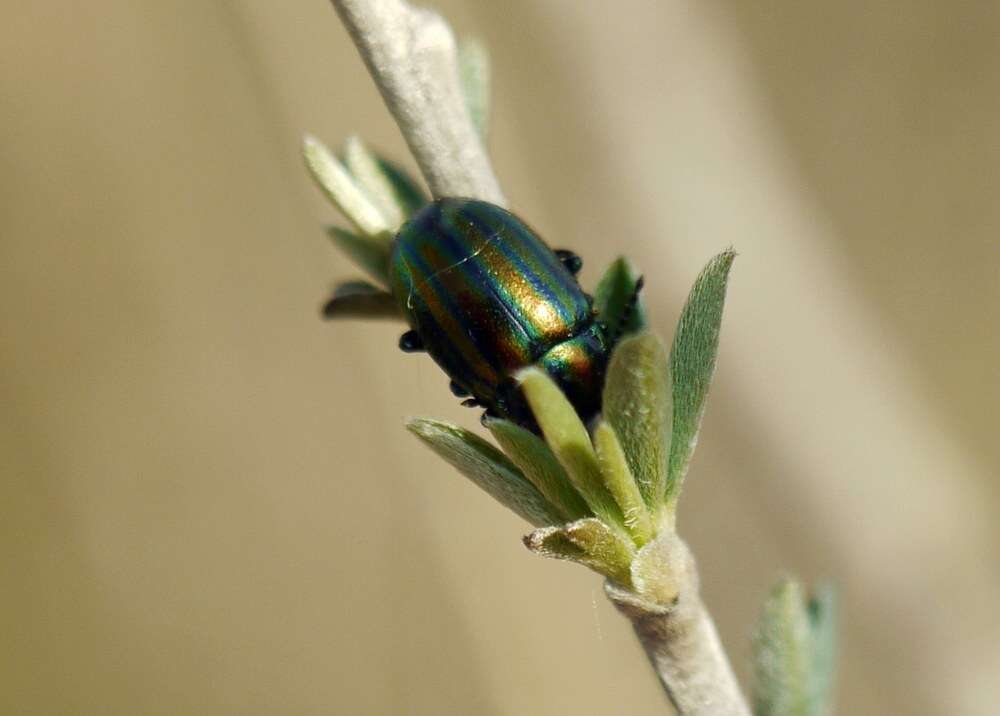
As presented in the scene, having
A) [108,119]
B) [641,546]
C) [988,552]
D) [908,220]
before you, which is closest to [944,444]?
[988,552]

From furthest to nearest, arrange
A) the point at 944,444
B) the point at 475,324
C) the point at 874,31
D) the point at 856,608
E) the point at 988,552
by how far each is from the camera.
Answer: the point at 874,31
the point at 856,608
the point at 988,552
the point at 944,444
the point at 475,324

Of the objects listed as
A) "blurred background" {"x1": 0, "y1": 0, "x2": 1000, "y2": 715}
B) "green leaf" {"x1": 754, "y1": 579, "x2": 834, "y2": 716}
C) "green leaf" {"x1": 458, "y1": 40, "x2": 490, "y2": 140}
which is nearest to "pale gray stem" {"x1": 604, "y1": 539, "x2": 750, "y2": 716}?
"green leaf" {"x1": 754, "y1": 579, "x2": 834, "y2": 716}

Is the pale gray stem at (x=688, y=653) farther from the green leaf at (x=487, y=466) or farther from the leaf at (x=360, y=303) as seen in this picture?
the leaf at (x=360, y=303)

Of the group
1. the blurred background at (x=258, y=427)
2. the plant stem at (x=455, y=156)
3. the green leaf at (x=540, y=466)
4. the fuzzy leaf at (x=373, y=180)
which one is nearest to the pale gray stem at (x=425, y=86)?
the plant stem at (x=455, y=156)

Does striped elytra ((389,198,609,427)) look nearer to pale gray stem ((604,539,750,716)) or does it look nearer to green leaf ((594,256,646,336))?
green leaf ((594,256,646,336))

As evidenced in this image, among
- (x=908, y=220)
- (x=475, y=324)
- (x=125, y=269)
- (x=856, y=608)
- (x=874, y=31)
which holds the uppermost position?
(x=125, y=269)

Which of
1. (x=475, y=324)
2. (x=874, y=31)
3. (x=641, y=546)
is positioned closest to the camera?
(x=641, y=546)

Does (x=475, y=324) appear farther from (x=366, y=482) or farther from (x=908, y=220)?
(x=908, y=220)
